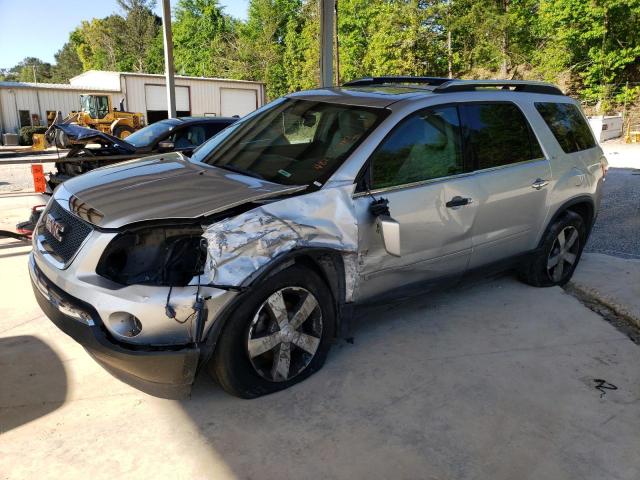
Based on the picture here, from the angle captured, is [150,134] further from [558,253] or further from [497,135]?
[558,253]

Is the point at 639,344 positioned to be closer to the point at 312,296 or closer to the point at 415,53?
the point at 312,296

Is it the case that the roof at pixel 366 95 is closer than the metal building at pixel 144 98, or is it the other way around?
the roof at pixel 366 95

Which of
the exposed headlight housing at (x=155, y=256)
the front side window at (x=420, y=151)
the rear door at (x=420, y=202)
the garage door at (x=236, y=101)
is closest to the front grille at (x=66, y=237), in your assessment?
the exposed headlight housing at (x=155, y=256)

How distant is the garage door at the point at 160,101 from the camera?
2986cm

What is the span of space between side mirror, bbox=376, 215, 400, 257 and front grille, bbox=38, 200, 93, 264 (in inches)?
64.3

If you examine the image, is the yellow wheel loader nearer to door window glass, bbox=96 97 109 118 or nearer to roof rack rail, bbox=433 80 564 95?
door window glass, bbox=96 97 109 118

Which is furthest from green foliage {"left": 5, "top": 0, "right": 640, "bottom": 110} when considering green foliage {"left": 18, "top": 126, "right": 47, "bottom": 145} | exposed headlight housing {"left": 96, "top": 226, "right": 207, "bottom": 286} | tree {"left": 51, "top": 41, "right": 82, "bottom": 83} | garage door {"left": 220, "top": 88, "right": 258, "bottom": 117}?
tree {"left": 51, "top": 41, "right": 82, "bottom": 83}

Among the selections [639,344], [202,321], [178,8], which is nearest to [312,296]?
[202,321]

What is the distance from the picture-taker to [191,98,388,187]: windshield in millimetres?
3393

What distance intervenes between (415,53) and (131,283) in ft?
123

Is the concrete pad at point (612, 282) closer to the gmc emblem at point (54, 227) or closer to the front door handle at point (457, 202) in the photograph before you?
the front door handle at point (457, 202)

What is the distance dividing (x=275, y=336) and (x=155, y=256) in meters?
0.79

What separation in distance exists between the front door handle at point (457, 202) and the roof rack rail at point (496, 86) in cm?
82

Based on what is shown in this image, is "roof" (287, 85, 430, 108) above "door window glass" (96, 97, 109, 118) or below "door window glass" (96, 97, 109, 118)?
below
